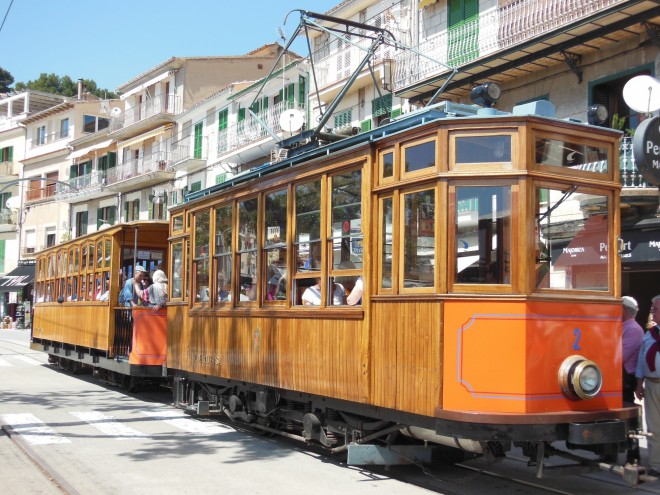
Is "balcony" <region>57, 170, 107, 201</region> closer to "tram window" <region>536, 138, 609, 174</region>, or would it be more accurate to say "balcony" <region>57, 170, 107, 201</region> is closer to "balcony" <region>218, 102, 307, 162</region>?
"balcony" <region>218, 102, 307, 162</region>

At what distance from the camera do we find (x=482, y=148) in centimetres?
659

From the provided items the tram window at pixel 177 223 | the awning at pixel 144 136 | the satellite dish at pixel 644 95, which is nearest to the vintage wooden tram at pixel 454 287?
the tram window at pixel 177 223

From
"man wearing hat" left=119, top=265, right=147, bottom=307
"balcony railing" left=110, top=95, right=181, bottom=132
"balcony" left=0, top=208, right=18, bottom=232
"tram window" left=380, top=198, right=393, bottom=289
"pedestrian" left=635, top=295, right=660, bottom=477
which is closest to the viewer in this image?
"tram window" left=380, top=198, right=393, bottom=289

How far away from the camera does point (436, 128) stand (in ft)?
22.1

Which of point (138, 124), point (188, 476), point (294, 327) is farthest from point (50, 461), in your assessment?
point (138, 124)

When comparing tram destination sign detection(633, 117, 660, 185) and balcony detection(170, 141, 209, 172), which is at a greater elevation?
balcony detection(170, 141, 209, 172)

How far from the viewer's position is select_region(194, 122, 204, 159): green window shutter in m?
37.1

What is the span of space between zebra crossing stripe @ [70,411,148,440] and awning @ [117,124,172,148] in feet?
97.6

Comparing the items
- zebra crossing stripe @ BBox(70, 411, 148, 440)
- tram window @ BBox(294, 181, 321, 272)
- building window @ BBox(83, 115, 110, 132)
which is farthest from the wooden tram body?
building window @ BBox(83, 115, 110, 132)

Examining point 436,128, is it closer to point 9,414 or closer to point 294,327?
point 294,327

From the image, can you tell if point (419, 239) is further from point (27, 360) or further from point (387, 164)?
point (27, 360)

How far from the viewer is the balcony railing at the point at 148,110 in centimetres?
4028

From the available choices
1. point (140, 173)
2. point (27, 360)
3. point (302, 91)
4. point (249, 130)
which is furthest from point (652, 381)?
point (140, 173)

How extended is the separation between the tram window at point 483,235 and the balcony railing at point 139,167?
33262 millimetres
